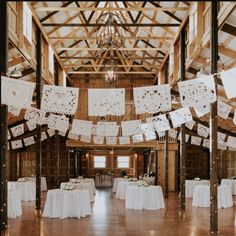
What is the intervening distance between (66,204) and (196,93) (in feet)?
14.7

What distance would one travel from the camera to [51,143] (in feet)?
73.4

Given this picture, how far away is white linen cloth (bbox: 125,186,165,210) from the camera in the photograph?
12328 mm

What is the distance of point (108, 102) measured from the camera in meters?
9.07

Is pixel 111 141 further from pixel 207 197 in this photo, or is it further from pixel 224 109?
pixel 224 109

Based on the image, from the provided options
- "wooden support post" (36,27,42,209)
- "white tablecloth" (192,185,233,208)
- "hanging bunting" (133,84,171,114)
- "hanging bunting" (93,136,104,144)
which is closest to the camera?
"hanging bunting" (133,84,171,114)

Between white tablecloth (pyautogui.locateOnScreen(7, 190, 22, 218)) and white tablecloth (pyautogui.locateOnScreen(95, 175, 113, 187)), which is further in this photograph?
white tablecloth (pyautogui.locateOnScreen(95, 175, 113, 187))

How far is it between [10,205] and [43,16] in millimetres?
6146

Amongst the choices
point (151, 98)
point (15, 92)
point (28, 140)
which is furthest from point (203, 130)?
point (15, 92)

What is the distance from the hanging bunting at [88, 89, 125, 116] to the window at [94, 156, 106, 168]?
1603 cm

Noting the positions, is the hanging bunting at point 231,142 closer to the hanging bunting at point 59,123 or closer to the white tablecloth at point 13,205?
the hanging bunting at point 59,123

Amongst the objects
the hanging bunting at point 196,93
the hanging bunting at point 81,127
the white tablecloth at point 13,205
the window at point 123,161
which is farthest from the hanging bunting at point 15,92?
the window at point 123,161

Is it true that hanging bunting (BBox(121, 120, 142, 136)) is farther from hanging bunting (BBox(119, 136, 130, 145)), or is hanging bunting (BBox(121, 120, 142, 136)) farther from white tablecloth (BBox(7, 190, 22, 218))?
white tablecloth (BBox(7, 190, 22, 218))

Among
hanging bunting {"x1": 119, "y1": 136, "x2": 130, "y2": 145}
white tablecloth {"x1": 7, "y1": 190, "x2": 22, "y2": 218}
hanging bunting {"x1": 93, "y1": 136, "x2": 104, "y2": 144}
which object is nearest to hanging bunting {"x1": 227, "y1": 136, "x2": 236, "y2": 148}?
hanging bunting {"x1": 119, "y1": 136, "x2": 130, "y2": 145}

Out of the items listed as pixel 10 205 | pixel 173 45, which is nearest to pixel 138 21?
pixel 173 45
